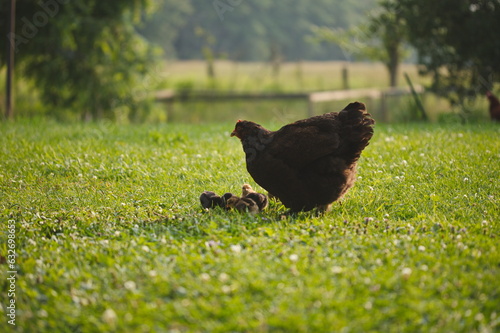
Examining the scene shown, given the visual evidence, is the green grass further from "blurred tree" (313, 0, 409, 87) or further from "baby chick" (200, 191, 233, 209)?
"blurred tree" (313, 0, 409, 87)

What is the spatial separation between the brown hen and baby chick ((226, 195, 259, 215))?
0.95ft

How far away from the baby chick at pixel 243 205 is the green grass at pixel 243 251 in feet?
0.66

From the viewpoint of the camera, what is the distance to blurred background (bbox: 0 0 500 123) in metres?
12.6

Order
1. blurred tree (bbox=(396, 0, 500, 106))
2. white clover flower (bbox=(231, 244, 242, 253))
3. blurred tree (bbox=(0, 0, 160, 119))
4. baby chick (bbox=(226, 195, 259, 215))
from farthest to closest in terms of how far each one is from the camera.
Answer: blurred tree (bbox=(0, 0, 160, 119)), blurred tree (bbox=(396, 0, 500, 106)), baby chick (bbox=(226, 195, 259, 215)), white clover flower (bbox=(231, 244, 242, 253))

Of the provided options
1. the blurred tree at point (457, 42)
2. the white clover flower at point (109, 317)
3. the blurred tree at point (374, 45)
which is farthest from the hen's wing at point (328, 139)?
the blurred tree at point (374, 45)

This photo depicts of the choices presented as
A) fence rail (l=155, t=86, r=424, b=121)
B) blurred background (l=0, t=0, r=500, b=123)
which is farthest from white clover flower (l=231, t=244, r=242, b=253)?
fence rail (l=155, t=86, r=424, b=121)

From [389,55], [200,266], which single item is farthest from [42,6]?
[200,266]

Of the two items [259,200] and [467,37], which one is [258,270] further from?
[467,37]

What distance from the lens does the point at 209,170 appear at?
7.17 meters

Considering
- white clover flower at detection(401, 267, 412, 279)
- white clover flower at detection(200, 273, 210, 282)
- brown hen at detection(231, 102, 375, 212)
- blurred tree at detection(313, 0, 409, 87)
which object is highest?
blurred tree at detection(313, 0, 409, 87)

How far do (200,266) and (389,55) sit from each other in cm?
1883

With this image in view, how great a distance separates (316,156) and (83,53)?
13.1m

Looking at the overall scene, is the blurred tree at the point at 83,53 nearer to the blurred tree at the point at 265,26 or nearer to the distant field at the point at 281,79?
the distant field at the point at 281,79

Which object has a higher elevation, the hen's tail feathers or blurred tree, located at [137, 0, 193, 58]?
blurred tree, located at [137, 0, 193, 58]
